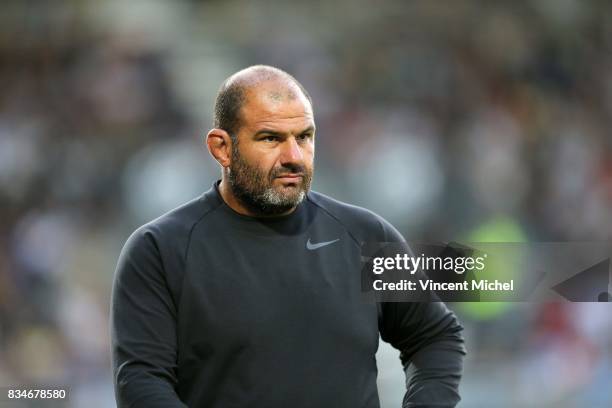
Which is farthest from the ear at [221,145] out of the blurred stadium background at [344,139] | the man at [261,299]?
the blurred stadium background at [344,139]

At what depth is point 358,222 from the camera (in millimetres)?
2502

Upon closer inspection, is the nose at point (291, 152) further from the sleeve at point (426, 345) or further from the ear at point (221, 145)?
the sleeve at point (426, 345)

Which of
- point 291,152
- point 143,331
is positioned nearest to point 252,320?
point 143,331

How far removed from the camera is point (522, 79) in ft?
25.0

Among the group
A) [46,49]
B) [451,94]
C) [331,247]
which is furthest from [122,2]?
[331,247]

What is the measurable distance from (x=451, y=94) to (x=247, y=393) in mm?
5450

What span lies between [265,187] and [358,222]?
0.92 ft

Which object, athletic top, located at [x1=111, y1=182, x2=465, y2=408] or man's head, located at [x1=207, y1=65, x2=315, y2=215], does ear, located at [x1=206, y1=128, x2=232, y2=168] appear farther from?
athletic top, located at [x1=111, y1=182, x2=465, y2=408]

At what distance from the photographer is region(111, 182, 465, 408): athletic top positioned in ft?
7.38

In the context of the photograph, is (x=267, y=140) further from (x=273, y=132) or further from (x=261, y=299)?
(x=261, y=299)

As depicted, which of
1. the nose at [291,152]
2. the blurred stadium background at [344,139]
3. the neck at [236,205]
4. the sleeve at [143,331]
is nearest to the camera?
the sleeve at [143,331]

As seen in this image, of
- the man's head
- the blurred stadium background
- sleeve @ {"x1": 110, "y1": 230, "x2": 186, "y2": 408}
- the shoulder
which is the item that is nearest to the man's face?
the man's head

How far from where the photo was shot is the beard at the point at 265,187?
7.68 feet

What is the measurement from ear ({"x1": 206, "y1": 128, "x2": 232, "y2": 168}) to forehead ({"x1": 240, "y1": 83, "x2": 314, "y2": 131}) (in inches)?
3.1
